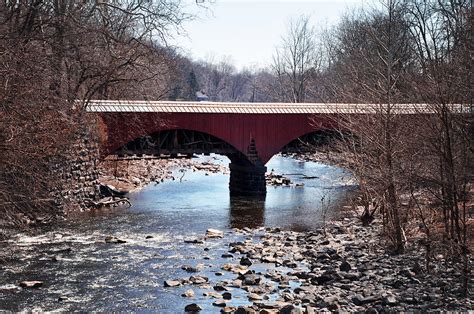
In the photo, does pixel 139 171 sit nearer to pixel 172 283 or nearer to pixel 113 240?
pixel 113 240

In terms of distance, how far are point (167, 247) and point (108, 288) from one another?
11.3ft

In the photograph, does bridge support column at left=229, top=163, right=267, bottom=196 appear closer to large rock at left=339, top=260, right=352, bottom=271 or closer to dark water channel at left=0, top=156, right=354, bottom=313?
dark water channel at left=0, top=156, right=354, bottom=313

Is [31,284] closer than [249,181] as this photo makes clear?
Yes

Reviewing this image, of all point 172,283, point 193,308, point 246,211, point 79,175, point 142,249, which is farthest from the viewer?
point 246,211

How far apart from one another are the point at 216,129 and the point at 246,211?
480 centimetres

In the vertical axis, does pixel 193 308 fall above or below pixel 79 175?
below

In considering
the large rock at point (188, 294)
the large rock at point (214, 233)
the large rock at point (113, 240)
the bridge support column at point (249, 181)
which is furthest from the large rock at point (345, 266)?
the bridge support column at point (249, 181)

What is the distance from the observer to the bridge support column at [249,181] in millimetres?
24078

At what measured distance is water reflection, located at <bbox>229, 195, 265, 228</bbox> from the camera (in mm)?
17970

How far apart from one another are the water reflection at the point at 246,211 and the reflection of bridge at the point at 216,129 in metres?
1.24

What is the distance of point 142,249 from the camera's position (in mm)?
13984

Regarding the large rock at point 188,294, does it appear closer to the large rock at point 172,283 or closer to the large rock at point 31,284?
the large rock at point 172,283

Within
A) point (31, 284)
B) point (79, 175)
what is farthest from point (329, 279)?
point (79, 175)

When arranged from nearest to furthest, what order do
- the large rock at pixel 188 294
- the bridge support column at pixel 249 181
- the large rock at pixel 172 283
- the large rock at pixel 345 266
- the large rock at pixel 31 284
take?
1. the large rock at pixel 188 294
2. the large rock at pixel 31 284
3. the large rock at pixel 172 283
4. the large rock at pixel 345 266
5. the bridge support column at pixel 249 181
